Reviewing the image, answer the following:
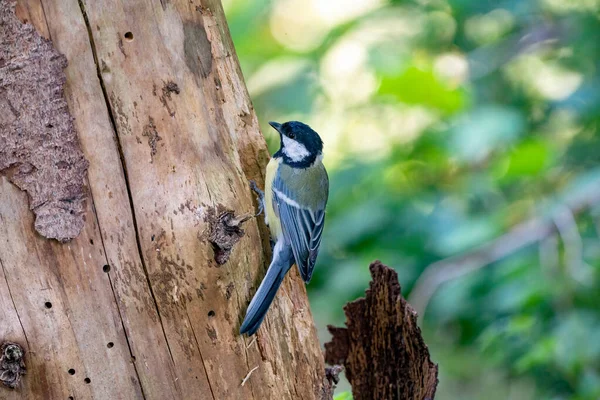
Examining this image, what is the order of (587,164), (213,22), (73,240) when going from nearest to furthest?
(73,240) < (213,22) < (587,164)

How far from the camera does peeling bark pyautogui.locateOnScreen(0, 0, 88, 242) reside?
5.87ft

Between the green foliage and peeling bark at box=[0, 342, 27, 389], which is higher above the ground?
the green foliage

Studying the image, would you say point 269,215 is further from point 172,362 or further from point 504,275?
point 504,275

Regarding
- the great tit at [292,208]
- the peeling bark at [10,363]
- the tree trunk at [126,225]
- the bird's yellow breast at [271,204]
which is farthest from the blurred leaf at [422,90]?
the peeling bark at [10,363]

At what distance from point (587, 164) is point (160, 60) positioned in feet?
10.0

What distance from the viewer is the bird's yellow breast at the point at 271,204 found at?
7.66ft

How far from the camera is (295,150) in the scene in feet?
9.01

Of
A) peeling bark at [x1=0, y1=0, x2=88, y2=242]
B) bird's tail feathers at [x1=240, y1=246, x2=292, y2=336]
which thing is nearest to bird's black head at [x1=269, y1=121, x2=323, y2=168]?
bird's tail feathers at [x1=240, y1=246, x2=292, y2=336]

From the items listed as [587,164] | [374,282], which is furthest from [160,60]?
[587,164]

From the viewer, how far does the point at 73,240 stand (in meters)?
1.82

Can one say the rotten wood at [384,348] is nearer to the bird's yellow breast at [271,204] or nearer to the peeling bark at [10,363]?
the bird's yellow breast at [271,204]

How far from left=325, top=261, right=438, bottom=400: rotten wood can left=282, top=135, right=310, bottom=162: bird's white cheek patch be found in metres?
0.57

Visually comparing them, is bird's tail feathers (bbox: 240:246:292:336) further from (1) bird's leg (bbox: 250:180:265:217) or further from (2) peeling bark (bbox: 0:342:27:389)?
(2) peeling bark (bbox: 0:342:27:389)

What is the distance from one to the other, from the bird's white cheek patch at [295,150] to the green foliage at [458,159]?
0.95m
